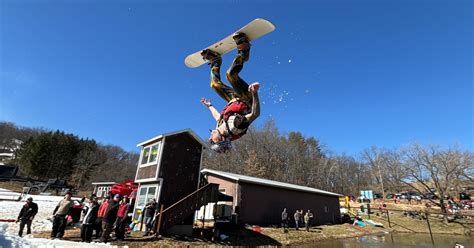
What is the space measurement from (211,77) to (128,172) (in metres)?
52.4

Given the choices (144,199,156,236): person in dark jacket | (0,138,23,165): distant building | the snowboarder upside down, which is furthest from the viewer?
(0,138,23,165): distant building

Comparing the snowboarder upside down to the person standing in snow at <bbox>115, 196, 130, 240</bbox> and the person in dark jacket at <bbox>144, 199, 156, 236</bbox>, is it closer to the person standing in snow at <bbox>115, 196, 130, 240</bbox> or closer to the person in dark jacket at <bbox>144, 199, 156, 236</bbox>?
the person standing in snow at <bbox>115, 196, 130, 240</bbox>

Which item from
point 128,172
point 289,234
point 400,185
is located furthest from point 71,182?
point 400,185

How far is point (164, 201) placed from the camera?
14547 mm

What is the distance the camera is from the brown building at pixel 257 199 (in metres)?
19.8

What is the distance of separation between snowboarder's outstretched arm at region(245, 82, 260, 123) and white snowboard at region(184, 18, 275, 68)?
1.04 metres

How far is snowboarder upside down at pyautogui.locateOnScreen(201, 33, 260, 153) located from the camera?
4.36 meters

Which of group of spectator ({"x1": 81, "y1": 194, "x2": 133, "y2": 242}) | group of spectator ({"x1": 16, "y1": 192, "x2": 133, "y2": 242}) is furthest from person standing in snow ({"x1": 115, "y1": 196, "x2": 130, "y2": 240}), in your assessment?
group of spectator ({"x1": 16, "y1": 192, "x2": 133, "y2": 242})

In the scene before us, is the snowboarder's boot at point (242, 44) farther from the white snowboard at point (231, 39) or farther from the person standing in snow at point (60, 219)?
the person standing in snow at point (60, 219)

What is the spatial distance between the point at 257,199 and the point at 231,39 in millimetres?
18401

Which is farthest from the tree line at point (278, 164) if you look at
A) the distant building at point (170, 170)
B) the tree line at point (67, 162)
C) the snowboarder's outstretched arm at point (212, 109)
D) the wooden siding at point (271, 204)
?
the snowboarder's outstretched arm at point (212, 109)

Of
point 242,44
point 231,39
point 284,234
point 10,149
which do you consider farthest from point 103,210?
point 10,149

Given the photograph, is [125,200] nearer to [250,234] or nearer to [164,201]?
[164,201]

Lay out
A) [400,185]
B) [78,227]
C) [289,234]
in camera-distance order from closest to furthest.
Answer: [78,227] < [289,234] < [400,185]
